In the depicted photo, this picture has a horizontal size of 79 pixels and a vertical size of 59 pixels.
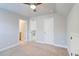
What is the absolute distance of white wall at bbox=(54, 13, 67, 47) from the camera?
1.24 meters

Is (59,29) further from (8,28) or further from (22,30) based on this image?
(8,28)

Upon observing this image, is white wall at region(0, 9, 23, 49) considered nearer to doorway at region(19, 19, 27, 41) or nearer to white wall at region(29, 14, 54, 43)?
doorway at region(19, 19, 27, 41)

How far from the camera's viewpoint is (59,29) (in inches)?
49.0

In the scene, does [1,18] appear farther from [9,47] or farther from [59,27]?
[59,27]

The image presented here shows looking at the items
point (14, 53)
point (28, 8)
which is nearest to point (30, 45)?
point (14, 53)

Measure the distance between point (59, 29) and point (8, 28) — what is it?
0.69 m

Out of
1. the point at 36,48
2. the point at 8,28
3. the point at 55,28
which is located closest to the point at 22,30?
the point at 8,28

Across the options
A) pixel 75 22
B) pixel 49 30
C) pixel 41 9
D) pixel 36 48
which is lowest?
pixel 36 48

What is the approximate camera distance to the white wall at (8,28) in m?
1.08

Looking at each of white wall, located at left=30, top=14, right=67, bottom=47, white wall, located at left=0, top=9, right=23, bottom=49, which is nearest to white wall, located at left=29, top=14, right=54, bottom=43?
white wall, located at left=30, top=14, right=67, bottom=47

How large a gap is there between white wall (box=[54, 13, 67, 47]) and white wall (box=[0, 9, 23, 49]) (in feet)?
1.68

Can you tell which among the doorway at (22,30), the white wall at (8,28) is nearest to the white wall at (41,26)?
the doorway at (22,30)

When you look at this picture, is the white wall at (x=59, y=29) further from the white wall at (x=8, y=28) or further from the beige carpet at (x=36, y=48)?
the white wall at (x=8, y=28)

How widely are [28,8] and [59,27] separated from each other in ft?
1.70
